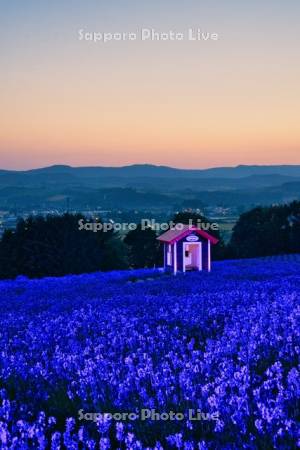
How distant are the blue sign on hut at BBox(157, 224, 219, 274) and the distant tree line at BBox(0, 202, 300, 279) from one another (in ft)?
43.8

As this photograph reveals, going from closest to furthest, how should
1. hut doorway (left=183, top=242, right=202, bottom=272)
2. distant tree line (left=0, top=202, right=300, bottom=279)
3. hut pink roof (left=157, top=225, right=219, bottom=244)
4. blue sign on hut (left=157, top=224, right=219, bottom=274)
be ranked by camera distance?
hut pink roof (left=157, top=225, right=219, bottom=244) < blue sign on hut (left=157, top=224, right=219, bottom=274) < hut doorway (left=183, top=242, right=202, bottom=272) < distant tree line (left=0, top=202, right=300, bottom=279)

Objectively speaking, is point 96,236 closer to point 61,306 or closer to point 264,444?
point 61,306

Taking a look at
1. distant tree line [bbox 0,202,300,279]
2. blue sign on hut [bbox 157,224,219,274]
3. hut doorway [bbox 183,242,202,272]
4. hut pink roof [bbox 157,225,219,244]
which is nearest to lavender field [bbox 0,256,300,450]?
hut pink roof [bbox 157,225,219,244]

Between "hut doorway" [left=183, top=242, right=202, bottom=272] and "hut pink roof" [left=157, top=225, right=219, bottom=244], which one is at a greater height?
"hut pink roof" [left=157, top=225, right=219, bottom=244]

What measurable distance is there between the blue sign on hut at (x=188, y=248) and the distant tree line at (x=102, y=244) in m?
13.4

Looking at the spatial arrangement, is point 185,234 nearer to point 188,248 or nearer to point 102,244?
point 188,248

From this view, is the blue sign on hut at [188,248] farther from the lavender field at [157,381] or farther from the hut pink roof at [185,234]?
the lavender field at [157,381]

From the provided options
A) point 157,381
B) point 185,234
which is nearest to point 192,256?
point 185,234

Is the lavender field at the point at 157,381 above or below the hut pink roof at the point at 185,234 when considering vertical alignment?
below

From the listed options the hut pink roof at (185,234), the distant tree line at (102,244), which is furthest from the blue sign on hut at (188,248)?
the distant tree line at (102,244)

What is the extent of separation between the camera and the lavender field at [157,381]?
303cm

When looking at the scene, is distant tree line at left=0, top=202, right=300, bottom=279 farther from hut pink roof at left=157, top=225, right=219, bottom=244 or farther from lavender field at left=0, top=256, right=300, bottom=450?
lavender field at left=0, top=256, right=300, bottom=450

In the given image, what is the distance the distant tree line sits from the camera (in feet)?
104

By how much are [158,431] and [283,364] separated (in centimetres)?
155
